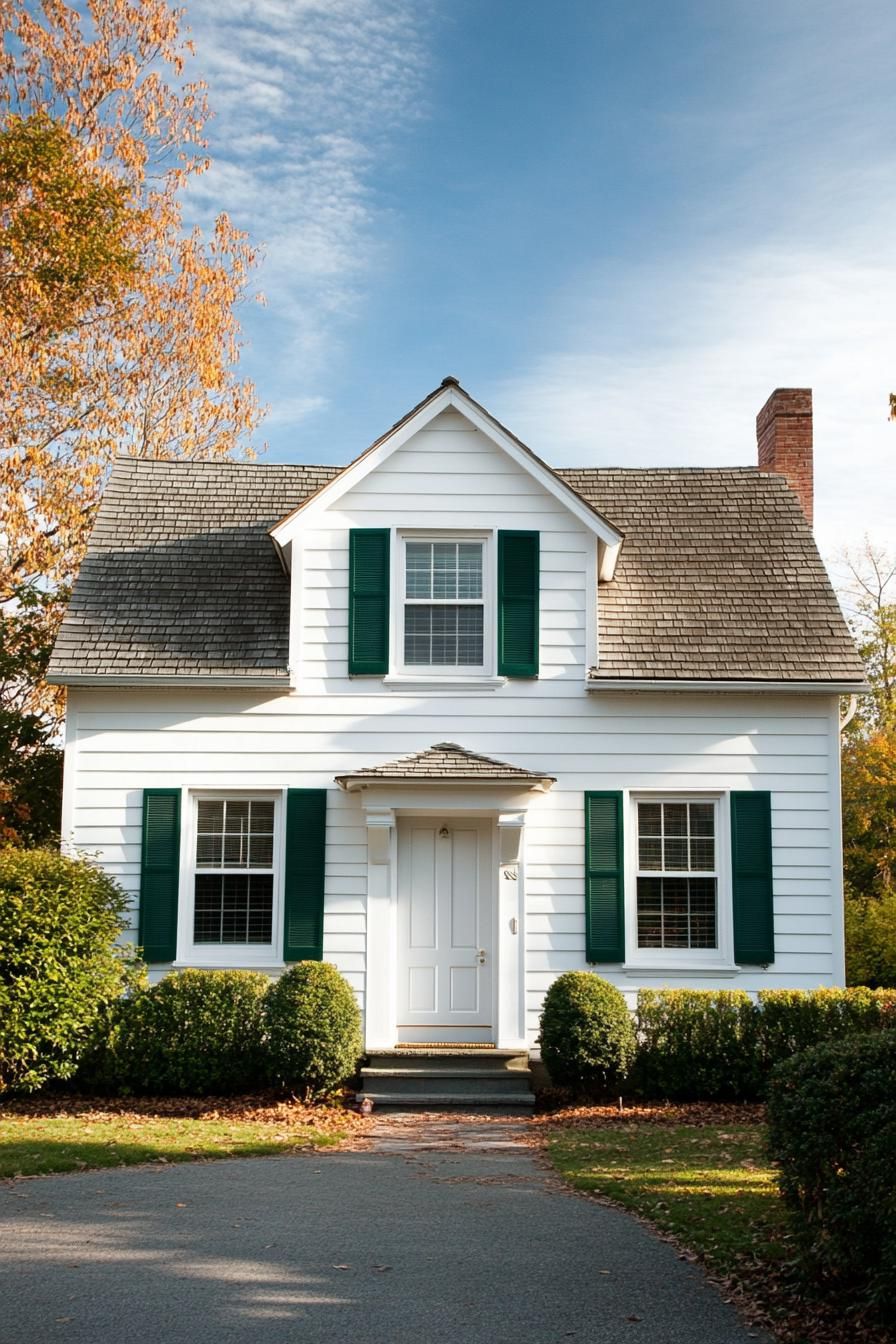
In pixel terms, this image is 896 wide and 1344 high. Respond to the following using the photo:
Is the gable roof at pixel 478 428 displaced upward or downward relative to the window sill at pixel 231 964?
upward

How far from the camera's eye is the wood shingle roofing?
1442cm

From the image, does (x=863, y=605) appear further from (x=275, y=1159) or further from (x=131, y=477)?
(x=275, y=1159)

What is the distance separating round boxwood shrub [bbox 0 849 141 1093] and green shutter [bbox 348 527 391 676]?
378cm

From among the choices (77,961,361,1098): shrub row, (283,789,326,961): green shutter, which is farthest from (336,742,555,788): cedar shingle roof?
(77,961,361,1098): shrub row

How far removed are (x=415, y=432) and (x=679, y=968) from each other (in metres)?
6.60

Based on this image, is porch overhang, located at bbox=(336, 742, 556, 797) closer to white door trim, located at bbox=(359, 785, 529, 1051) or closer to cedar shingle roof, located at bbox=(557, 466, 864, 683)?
white door trim, located at bbox=(359, 785, 529, 1051)

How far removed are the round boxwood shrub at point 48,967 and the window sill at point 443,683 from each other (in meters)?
3.89

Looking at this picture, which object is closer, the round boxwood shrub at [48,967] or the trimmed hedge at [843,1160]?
the trimmed hedge at [843,1160]

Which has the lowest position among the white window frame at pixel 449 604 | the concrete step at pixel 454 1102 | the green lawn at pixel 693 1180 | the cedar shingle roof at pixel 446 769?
the concrete step at pixel 454 1102

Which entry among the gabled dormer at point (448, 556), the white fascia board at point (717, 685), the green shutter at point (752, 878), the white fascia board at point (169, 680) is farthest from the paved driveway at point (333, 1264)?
the gabled dormer at point (448, 556)

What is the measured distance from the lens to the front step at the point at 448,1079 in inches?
510

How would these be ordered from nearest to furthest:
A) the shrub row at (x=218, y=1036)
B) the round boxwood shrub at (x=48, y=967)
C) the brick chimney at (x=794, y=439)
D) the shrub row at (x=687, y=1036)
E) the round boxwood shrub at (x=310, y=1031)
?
the round boxwood shrub at (x=48, y=967)
the round boxwood shrub at (x=310, y=1031)
the shrub row at (x=218, y=1036)
the shrub row at (x=687, y=1036)
the brick chimney at (x=794, y=439)

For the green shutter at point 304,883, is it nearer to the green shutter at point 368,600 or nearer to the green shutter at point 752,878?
the green shutter at point 368,600

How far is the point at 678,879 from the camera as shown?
14.3 meters
